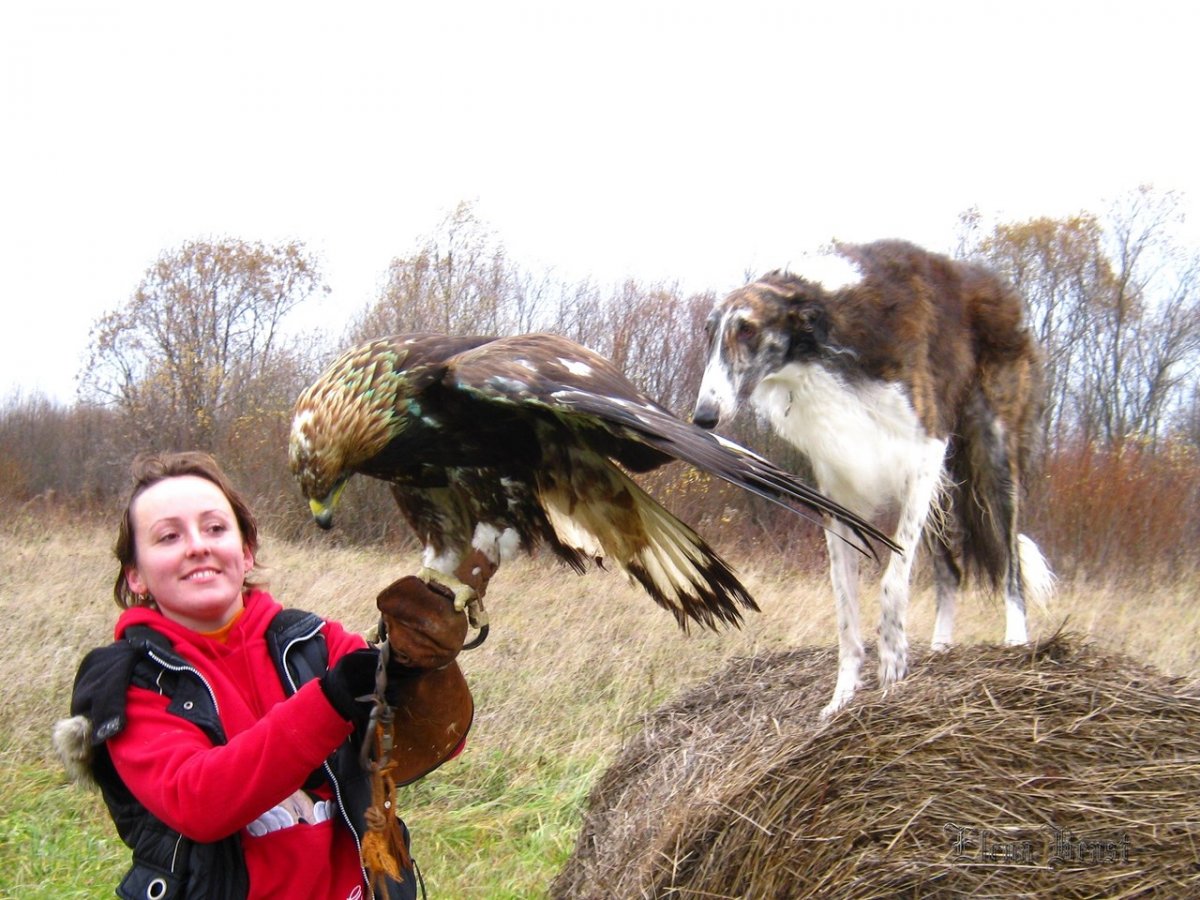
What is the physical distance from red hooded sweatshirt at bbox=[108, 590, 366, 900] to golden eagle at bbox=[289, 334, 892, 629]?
1.68ft

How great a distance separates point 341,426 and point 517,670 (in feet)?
13.6

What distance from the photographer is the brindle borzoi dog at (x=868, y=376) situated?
11.0 ft

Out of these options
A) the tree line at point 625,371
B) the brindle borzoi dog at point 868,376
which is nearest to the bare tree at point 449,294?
the tree line at point 625,371

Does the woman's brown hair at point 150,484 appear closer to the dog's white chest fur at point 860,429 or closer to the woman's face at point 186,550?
the woman's face at point 186,550

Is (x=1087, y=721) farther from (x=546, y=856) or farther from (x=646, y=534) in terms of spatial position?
(x=546, y=856)

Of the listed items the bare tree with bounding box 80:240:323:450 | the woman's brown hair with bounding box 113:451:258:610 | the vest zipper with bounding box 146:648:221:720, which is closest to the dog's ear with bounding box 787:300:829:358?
the woman's brown hair with bounding box 113:451:258:610

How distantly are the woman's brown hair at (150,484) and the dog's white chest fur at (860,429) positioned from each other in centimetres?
193

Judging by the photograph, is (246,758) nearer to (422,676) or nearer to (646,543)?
(422,676)

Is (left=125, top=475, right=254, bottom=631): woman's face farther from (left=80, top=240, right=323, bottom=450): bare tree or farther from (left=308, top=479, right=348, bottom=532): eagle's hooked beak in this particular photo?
(left=80, top=240, right=323, bottom=450): bare tree

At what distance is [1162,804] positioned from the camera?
2.32m

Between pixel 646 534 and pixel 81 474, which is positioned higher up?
pixel 646 534

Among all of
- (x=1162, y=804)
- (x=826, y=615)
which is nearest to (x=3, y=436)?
(x=826, y=615)

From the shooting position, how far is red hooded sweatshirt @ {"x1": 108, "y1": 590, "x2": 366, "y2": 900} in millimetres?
1654

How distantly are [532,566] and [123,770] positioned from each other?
26.0ft
